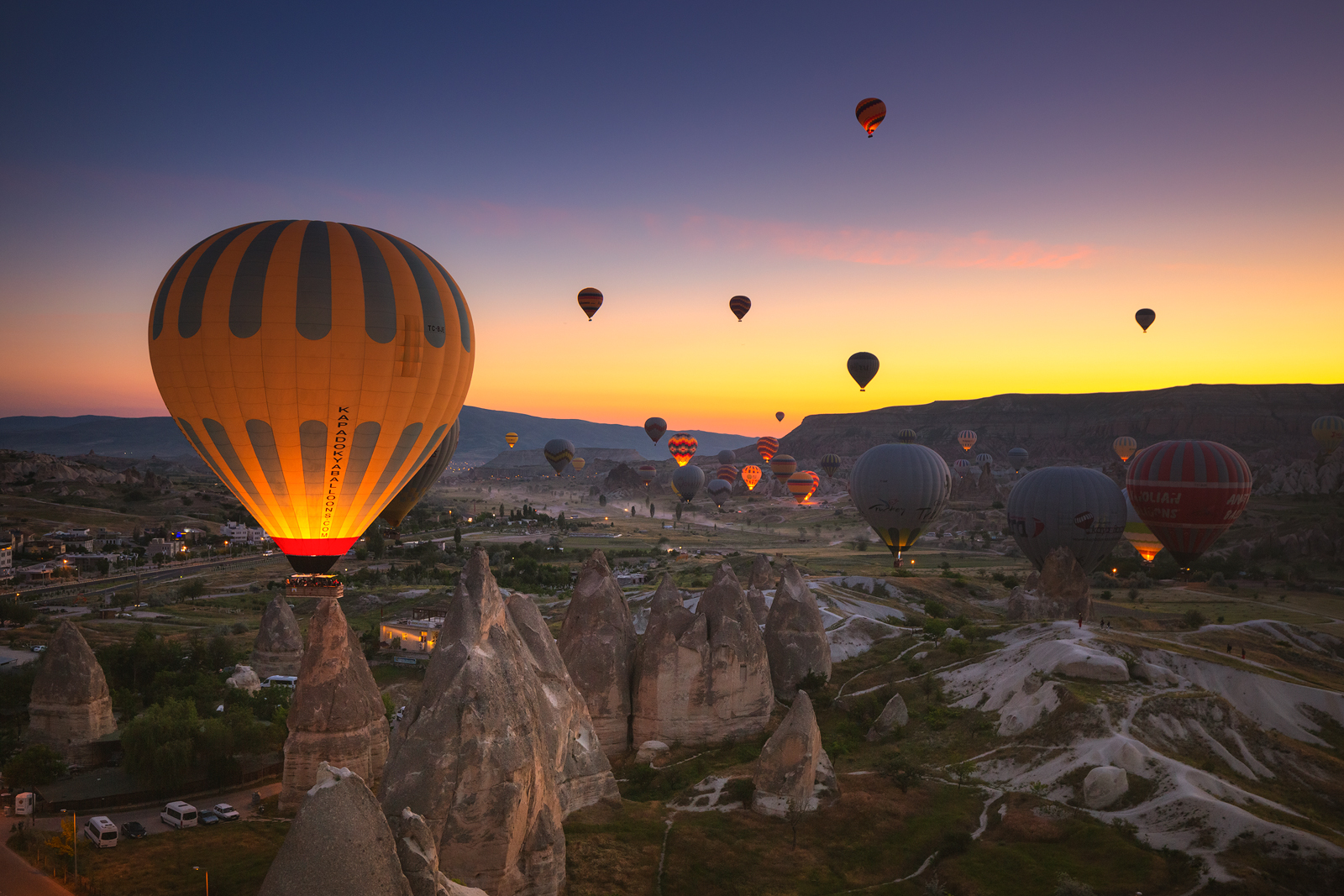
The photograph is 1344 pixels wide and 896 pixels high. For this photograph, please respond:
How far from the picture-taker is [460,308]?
2670cm

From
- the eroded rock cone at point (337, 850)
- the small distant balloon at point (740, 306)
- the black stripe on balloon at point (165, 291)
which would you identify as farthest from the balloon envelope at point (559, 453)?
the eroded rock cone at point (337, 850)

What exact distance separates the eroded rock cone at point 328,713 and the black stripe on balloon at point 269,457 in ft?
11.5

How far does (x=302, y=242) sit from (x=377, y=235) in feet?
7.28

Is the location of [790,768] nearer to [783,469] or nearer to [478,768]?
[478,768]

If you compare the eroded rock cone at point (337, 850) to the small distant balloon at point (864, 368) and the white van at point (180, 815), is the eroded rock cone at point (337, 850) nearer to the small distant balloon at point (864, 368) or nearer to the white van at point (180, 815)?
the white van at point (180, 815)

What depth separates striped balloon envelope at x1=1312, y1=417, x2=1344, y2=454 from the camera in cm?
9981

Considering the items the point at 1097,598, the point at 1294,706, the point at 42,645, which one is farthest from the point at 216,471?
the point at 1097,598

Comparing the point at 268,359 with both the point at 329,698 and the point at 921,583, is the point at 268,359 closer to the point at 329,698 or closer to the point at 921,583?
the point at 329,698

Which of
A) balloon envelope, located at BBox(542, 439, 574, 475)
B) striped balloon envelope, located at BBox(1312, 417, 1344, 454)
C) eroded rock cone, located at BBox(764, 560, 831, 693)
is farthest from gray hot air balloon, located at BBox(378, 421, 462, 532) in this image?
striped balloon envelope, located at BBox(1312, 417, 1344, 454)

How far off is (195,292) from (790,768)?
22327 millimetres

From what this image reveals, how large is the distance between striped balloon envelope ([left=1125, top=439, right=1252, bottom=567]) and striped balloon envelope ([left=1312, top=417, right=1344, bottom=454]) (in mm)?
64768

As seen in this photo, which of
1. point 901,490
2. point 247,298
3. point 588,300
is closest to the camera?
point 247,298

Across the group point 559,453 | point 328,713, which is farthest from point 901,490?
point 559,453

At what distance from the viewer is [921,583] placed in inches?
2714
